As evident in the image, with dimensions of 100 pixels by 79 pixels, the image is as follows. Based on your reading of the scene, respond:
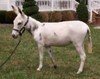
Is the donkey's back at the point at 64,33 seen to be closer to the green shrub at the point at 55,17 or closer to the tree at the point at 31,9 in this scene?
the tree at the point at 31,9

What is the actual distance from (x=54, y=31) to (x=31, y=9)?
15.8 m

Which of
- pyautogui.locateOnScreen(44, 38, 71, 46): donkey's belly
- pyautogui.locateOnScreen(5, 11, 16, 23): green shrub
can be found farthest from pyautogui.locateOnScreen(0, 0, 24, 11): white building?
pyautogui.locateOnScreen(44, 38, 71, 46): donkey's belly

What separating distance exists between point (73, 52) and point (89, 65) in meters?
2.70

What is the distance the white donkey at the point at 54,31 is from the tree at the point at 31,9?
1551 cm

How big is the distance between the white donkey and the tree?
15510 millimetres

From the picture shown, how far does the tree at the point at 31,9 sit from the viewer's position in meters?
25.9

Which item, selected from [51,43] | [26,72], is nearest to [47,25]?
[51,43]

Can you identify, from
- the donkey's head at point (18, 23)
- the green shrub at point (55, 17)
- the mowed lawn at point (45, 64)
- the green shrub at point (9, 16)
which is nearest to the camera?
the mowed lawn at point (45, 64)

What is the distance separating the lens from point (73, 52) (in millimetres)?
14367

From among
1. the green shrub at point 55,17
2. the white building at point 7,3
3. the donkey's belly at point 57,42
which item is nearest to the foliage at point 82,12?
the green shrub at point 55,17

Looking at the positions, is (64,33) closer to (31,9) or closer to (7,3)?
(31,9)

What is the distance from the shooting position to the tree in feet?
85.0

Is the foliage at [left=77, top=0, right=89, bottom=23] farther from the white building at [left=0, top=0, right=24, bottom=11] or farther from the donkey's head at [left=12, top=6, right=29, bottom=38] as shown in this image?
the donkey's head at [left=12, top=6, right=29, bottom=38]

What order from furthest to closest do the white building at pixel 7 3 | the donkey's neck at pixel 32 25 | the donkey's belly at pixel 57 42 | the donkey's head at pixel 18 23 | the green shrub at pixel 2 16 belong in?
the white building at pixel 7 3, the green shrub at pixel 2 16, the donkey's neck at pixel 32 25, the donkey's belly at pixel 57 42, the donkey's head at pixel 18 23
